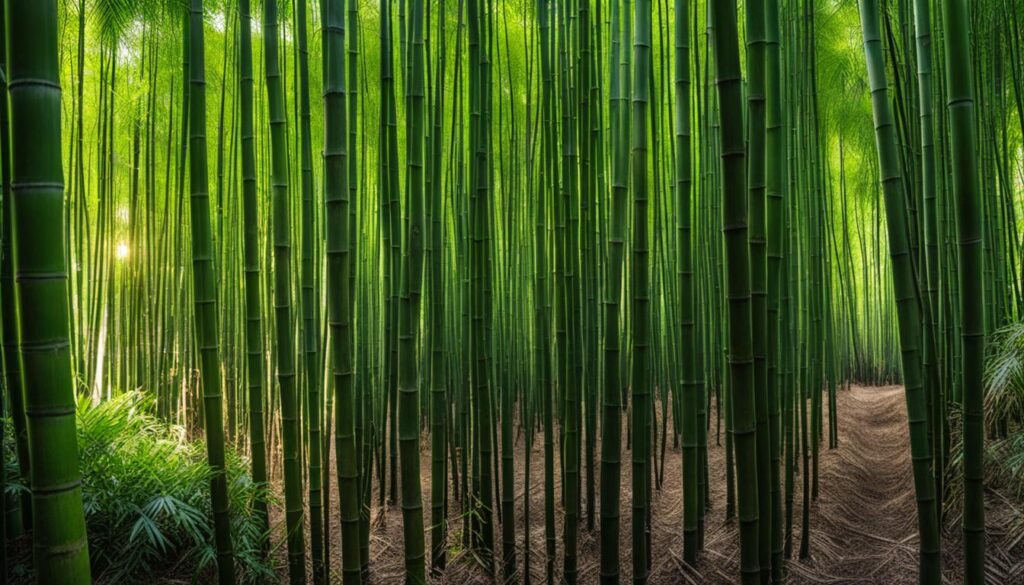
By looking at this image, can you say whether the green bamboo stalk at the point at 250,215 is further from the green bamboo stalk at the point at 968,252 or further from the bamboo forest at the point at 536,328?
the green bamboo stalk at the point at 968,252

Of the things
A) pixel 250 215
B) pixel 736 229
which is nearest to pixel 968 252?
pixel 736 229

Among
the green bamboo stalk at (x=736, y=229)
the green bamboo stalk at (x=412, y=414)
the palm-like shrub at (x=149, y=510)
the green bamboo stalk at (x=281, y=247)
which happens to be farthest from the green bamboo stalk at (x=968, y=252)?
the palm-like shrub at (x=149, y=510)

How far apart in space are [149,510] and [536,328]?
162 cm

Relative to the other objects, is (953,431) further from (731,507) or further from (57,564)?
(57,564)

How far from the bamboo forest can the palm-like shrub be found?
13 millimetres

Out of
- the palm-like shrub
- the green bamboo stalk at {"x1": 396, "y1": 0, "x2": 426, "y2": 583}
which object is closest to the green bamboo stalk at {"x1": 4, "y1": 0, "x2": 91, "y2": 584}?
the green bamboo stalk at {"x1": 396, "y1": 0, "x2": 426, "y2": 583}

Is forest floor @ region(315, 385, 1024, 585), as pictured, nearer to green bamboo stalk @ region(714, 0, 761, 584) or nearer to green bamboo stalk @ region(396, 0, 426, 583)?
green bamboo stalk @ region(396, 0, 426, 583)

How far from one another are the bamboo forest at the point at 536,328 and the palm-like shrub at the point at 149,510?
1cm

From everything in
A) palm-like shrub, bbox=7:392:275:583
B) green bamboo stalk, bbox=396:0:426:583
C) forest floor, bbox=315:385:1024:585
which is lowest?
forest floor, bbox=315:385:1024:585

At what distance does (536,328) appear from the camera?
9.18 feet

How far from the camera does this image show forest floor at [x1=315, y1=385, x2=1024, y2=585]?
253cm

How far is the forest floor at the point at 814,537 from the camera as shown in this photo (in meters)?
2.53

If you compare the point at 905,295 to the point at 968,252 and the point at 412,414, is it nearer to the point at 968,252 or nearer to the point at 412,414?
the point at 968,252

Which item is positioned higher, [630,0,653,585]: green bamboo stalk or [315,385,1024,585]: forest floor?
[630,0,653,585]: green bamboo stalk
